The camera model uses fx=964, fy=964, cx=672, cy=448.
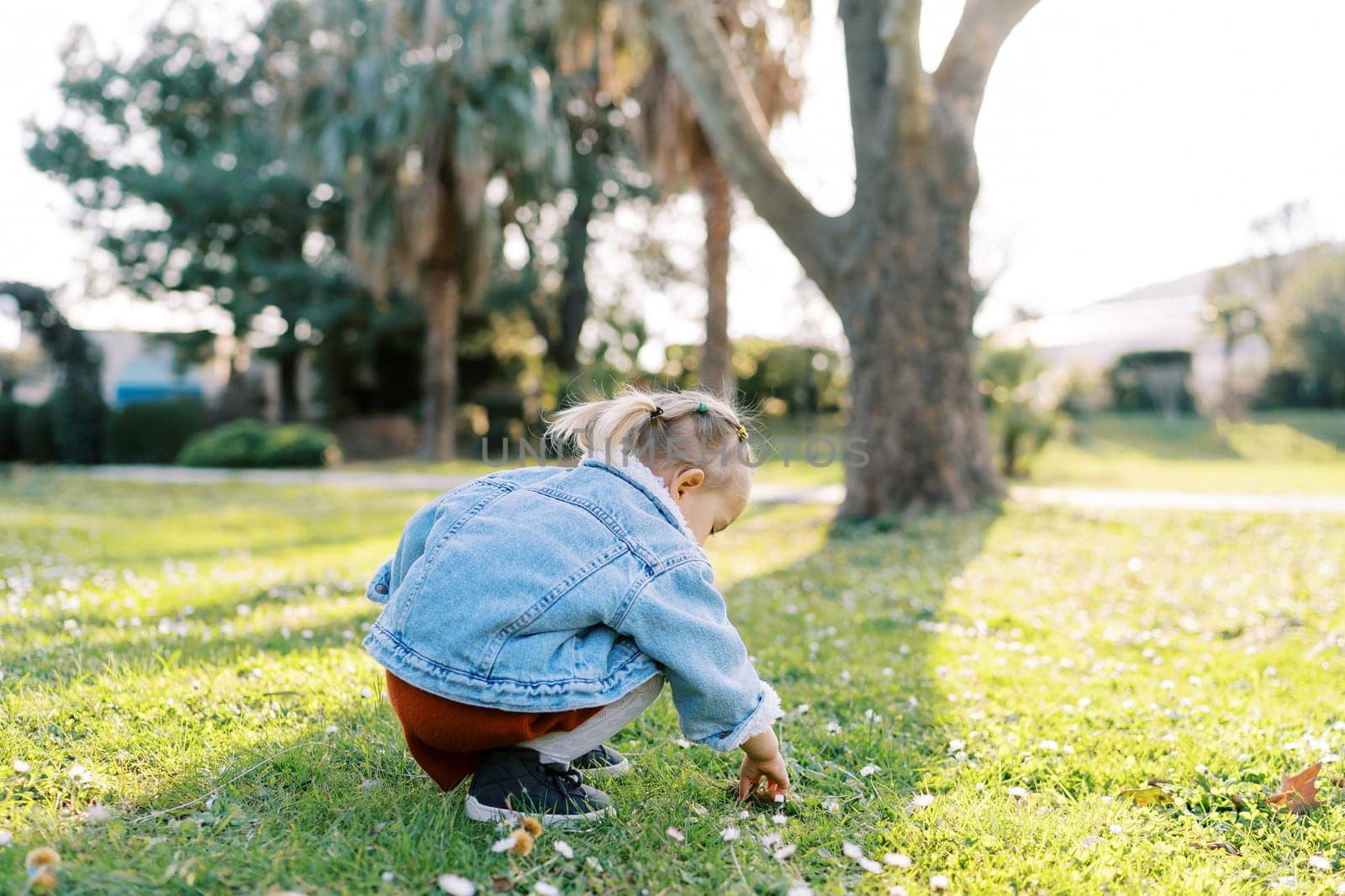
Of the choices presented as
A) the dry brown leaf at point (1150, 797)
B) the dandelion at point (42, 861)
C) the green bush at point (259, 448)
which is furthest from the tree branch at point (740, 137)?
the green bush at point (259, 448)

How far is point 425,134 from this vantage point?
18109mm

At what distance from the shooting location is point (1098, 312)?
43.7 m

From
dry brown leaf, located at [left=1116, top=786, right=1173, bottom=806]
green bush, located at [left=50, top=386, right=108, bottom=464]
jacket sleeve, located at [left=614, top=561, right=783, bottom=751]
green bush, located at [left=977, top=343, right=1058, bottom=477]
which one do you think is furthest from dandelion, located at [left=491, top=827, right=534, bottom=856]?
green bush, located at [left=50, top=386, right=108, bottom=464]

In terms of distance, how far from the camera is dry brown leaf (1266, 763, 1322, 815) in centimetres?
258

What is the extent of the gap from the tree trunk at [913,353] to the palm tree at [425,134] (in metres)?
10.7

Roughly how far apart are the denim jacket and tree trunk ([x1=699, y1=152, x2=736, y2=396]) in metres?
12.0

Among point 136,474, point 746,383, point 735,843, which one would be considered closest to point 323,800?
point 735,843

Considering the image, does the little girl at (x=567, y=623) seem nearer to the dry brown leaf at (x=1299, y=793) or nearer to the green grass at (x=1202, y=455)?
the dry brown leaf at (x=1299, y=793)

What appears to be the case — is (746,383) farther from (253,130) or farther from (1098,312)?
(1098,312)

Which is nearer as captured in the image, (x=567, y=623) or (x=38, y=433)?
(x=567, y=623)

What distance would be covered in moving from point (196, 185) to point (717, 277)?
51.0 feet

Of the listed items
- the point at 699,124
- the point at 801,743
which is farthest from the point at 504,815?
the point at 699,124

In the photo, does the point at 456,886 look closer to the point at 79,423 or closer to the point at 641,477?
the point at 641,477

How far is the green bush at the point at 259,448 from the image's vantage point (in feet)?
62.1
